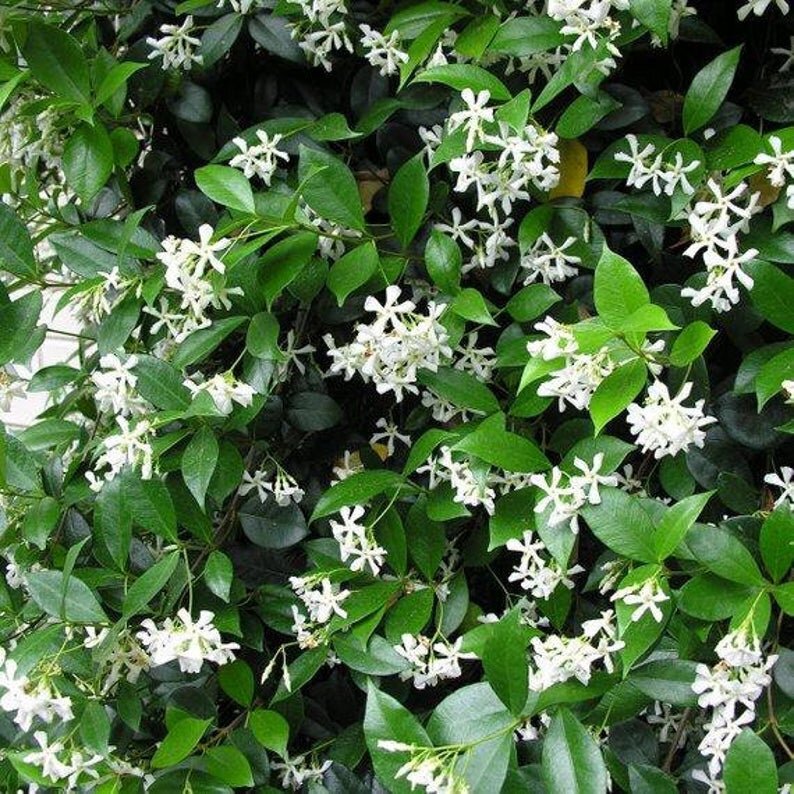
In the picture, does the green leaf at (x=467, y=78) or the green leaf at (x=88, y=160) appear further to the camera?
the green leaf at (x=88, y=160)

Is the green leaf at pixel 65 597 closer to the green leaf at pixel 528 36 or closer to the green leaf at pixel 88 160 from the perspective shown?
the green leaf at pixel 88 160

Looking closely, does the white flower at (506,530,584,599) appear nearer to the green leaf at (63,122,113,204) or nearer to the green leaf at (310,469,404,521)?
the green leaf at (310,469,404,521)

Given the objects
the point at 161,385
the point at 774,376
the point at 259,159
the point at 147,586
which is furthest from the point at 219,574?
the point at 774,376

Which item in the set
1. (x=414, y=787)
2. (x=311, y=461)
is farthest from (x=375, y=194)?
(x=414, y=787)

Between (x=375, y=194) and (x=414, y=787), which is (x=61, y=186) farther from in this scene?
(x=414, y=787)

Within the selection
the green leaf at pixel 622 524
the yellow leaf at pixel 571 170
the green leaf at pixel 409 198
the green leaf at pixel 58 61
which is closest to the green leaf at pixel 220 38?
the green leaf at pixel 58 61

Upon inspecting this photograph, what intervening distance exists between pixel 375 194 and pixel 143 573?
40cm

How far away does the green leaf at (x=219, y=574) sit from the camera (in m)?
0.95

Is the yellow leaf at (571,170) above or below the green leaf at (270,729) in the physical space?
above

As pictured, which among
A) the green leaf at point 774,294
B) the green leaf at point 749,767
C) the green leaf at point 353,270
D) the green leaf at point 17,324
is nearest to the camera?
the green leaf at point 749,767

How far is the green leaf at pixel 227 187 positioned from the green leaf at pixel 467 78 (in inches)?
6.4

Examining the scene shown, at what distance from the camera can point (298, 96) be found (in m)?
1.12

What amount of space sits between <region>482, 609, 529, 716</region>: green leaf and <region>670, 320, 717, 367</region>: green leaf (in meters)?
0.22

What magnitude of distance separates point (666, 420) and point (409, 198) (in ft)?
1.03
